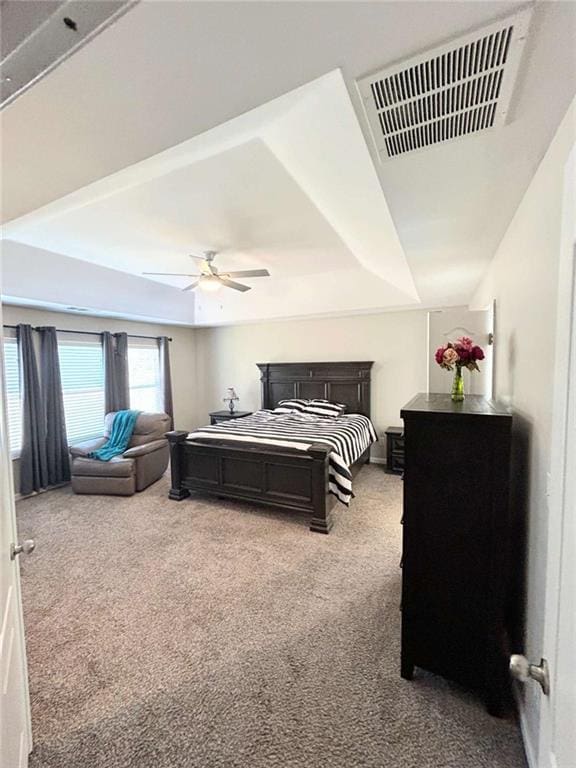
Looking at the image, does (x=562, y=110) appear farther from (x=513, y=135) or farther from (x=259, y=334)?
(x=259, y=334)

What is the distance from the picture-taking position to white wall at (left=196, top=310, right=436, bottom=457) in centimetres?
505

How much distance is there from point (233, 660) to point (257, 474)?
72.2 inches

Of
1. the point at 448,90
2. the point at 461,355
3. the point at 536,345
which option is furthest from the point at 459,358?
the point at 448,90

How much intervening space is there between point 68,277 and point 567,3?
4361 mm

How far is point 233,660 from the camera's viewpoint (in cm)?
174

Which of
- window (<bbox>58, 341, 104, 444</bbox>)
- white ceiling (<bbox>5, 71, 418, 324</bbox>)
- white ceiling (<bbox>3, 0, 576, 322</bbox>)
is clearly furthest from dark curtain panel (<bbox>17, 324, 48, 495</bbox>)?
white ceiling (<bbox>3, 0, 576, 322</bbox>)

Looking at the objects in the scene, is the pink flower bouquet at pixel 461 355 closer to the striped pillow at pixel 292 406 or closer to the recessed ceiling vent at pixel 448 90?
the recessed ceiling vent at pixel 448 90

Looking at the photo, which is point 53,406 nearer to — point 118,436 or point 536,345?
point 118,436

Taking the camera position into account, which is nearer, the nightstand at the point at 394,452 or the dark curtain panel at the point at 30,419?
the dark curtain panel at the point at 30,419

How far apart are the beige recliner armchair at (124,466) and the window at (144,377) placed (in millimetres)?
1090

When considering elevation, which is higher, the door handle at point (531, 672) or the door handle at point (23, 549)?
the door handle at point (23, 549)

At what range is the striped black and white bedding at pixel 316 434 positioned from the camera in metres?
3.33

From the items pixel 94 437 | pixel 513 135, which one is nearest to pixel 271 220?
pixel 513 135

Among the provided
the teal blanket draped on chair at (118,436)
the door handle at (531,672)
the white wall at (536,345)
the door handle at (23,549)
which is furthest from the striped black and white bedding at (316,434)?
the door handle at (531,672)
